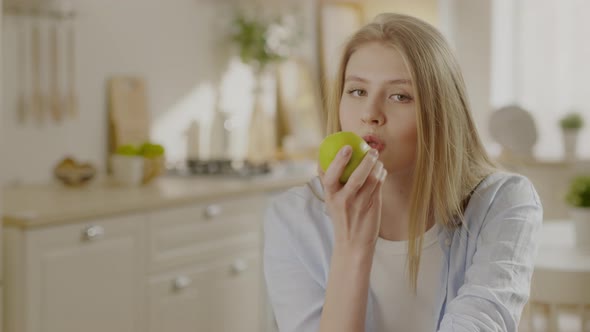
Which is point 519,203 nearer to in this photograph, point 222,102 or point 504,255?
point 504,255

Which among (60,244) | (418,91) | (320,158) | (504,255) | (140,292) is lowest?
(140,292)

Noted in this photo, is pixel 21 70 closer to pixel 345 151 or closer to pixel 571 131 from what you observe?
pixel 345 151

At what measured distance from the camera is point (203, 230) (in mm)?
2980

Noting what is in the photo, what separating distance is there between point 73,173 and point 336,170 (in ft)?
6.33

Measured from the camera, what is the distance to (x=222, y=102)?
4137 millimetres

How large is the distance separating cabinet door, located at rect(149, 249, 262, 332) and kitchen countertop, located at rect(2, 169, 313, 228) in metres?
0.26

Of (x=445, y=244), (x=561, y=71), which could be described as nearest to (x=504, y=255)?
(x=445, y=244)

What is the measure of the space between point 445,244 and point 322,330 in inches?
11.1

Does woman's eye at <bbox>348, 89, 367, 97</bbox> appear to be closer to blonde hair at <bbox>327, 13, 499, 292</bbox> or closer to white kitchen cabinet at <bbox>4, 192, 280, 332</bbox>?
blonde hair at <bbox>327, 13, 499, 292</bbox>

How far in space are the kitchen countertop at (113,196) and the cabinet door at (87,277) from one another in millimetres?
42

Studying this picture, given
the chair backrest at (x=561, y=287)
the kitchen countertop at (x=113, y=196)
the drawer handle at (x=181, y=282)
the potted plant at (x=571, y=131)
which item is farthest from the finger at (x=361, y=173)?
the potted plant at (x=571, y=131)

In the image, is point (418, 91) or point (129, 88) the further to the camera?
point (129, 88)

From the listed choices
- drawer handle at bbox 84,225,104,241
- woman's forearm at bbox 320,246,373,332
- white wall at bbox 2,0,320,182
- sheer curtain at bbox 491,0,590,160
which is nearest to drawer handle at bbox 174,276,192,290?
drawer handle at bbox 84,225,104,241

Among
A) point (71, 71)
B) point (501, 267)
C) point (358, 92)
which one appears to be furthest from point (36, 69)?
point (501, 267)
